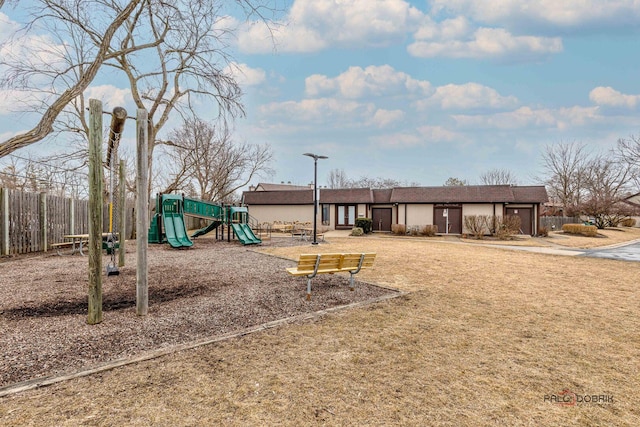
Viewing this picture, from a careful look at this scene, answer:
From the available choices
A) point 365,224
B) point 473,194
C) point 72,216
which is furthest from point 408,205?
point 72,216

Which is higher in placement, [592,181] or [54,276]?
[592,181]

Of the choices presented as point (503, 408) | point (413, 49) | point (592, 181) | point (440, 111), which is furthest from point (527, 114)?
point (592, 181)

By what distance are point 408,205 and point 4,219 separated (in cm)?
2582

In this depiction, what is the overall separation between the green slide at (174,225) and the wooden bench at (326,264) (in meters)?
9.46

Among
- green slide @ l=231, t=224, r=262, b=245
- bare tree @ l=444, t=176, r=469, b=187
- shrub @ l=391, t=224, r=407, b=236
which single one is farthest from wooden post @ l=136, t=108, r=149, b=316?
bare tree @ l=444, t=176, r=469, b=187

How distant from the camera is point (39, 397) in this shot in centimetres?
295

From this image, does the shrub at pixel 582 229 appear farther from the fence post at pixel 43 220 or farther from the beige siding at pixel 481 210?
the fence post at pixel 43 220

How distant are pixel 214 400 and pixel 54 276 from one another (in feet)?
24.7

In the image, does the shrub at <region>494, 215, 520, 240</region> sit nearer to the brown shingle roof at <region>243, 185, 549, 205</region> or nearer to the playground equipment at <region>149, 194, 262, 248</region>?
the brown shingle roof at <region>243, 185, 549, 205</region>

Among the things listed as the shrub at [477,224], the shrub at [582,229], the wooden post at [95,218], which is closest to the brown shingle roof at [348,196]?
the shrub at [477,224]

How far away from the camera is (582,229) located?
88.8 feet

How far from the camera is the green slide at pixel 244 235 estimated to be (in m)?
16.8

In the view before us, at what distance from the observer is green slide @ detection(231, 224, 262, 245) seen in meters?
16.8

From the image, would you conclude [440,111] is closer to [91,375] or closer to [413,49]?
[413,49]
